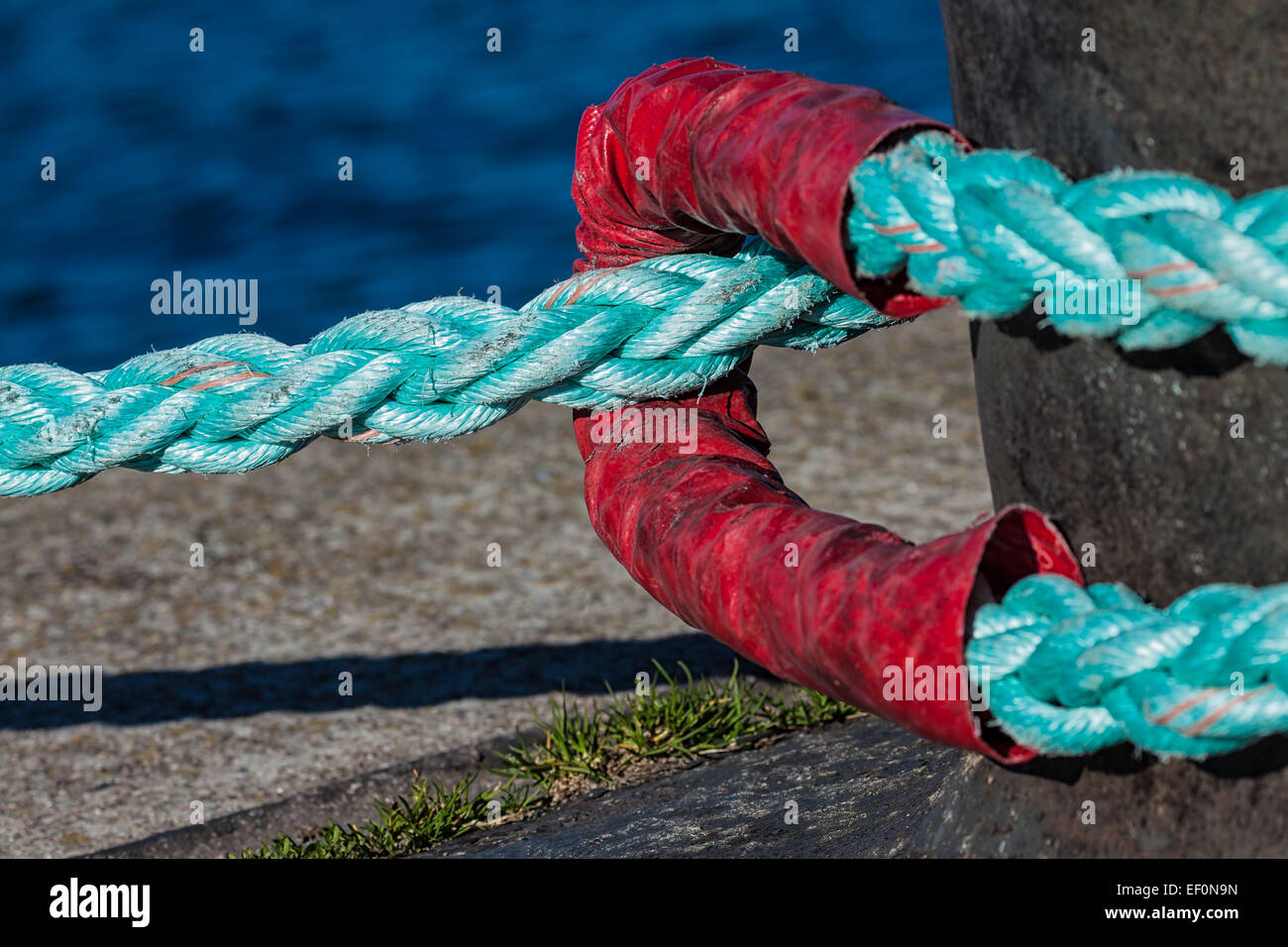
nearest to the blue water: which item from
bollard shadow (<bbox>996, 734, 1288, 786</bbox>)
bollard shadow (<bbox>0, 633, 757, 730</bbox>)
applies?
bollard shadow (<bbox>0, 633, 757, 730</bbox>)

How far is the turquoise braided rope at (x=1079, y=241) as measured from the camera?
43.3 inches

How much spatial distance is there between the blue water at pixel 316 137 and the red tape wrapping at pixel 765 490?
5182 millimetres

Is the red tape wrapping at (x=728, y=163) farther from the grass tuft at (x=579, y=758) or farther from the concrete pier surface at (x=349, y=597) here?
the concrete pier surface at (x=349, y=597)

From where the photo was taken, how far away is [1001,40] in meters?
1.27

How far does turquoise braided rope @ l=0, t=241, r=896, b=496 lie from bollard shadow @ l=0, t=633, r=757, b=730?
130cm

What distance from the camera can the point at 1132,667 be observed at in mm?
1149

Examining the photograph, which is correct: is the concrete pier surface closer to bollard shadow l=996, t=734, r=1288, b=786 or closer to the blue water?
bollard shadow l=996, t=734, r=1288, b=786

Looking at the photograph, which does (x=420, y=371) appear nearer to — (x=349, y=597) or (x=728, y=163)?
(x=728, y=163)

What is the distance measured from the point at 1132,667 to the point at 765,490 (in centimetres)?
45

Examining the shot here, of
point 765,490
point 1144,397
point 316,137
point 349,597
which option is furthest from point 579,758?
point 316,137

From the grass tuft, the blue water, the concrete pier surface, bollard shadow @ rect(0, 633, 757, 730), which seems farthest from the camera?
the blue water

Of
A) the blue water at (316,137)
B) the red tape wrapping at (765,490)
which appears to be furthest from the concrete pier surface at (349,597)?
the blue water at (316,137)

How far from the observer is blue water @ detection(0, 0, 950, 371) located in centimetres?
726

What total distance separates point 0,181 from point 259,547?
18.1 feet
